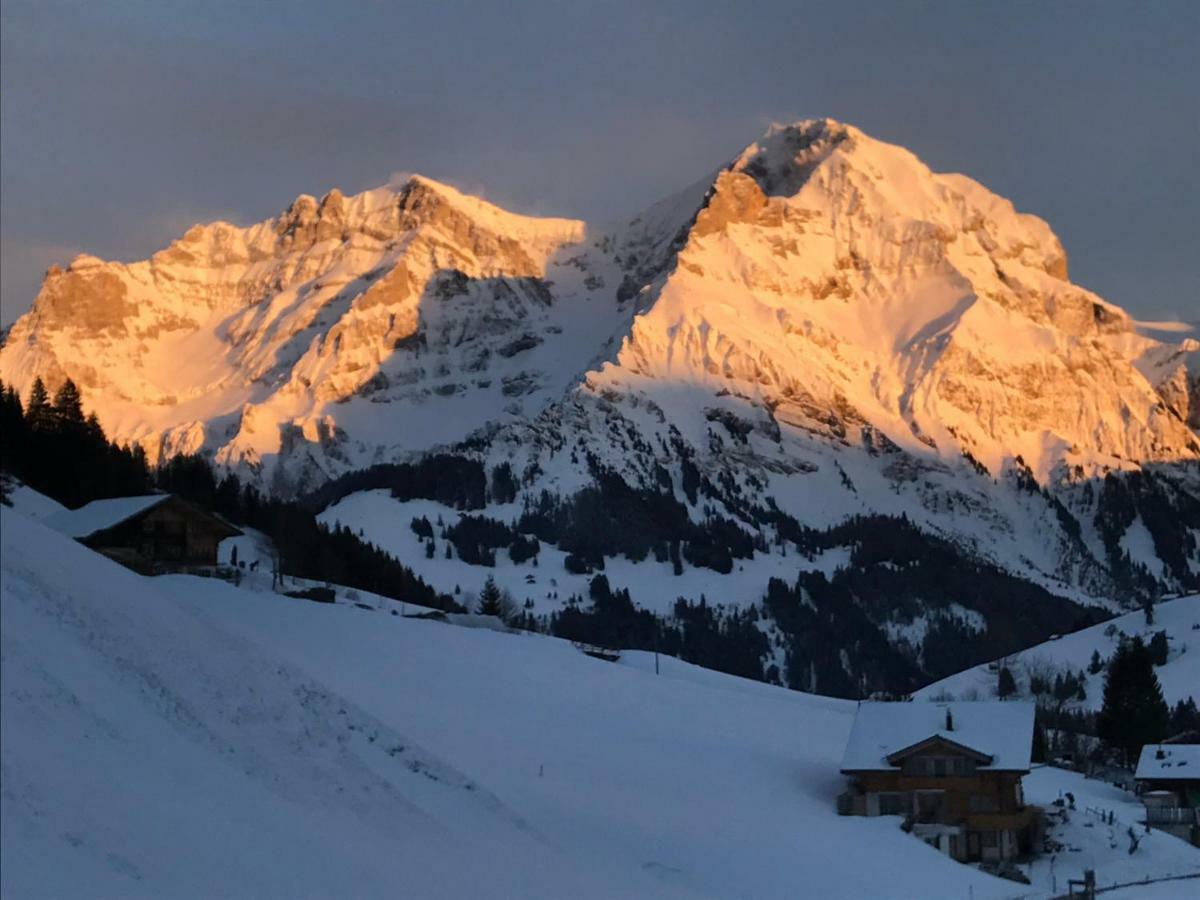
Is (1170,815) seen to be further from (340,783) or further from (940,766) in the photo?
(340,783)

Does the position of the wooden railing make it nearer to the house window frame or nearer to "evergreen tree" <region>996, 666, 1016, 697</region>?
the house window frame

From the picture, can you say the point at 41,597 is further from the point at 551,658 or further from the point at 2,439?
the point at 2,439

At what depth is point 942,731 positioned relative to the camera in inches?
2571

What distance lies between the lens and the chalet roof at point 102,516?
72938 millimetres

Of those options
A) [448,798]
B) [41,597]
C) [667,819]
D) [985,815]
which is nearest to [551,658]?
[985,815]

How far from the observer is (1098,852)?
207ft

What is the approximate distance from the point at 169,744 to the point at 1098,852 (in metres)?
43.8

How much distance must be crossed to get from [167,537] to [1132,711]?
202 feet

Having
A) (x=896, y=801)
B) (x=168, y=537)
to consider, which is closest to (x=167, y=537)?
(x=168, y=537)

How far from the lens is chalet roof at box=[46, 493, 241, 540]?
7294cm

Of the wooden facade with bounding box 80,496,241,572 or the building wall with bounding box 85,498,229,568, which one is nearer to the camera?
the wooden facade with bounding box 80,496,241,572

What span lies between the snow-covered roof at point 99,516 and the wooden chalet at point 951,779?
32324mm

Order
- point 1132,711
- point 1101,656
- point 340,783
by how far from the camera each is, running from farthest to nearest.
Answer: point 1101,656
point 1132,711
point 340,783

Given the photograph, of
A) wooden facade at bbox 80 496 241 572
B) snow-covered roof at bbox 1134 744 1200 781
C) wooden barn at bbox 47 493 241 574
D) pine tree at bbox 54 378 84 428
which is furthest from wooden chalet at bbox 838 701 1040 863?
pine tree at bbox 54 378 84 428
